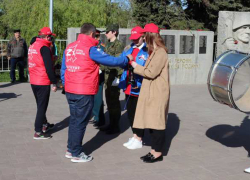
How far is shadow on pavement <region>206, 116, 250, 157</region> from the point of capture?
6386mm

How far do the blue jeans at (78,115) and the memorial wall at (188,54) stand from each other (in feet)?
27.0

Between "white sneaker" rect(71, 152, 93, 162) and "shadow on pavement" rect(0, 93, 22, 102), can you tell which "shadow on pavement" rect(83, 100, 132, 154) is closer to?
"white sneaker" rect(71, 152, 93, 162)

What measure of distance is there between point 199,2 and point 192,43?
6.19m

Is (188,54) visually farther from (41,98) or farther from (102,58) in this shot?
(102,58)

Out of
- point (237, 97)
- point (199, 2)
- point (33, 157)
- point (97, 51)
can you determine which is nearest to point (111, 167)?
point (33, 157)

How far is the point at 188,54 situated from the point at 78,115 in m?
9.09

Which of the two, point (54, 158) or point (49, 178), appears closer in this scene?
point (49, 178)

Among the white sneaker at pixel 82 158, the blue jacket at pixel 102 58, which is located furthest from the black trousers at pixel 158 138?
the blue jacket at pixel 102 58

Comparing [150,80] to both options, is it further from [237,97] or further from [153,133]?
[237,97]

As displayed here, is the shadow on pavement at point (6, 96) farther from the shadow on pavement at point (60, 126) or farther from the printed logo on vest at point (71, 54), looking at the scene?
the printed logo on vest at point (71, 54)

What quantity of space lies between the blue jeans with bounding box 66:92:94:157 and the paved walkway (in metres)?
0.25

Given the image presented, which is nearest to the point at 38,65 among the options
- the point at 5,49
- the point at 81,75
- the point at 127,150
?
the point at 81,75

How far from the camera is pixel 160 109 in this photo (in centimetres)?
509

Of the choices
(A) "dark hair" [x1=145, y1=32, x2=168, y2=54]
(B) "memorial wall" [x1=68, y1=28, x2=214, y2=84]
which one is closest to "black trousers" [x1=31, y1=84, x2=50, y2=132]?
(A) "dark hair" [x1=145, y1=32, x2=168, y2=54]
